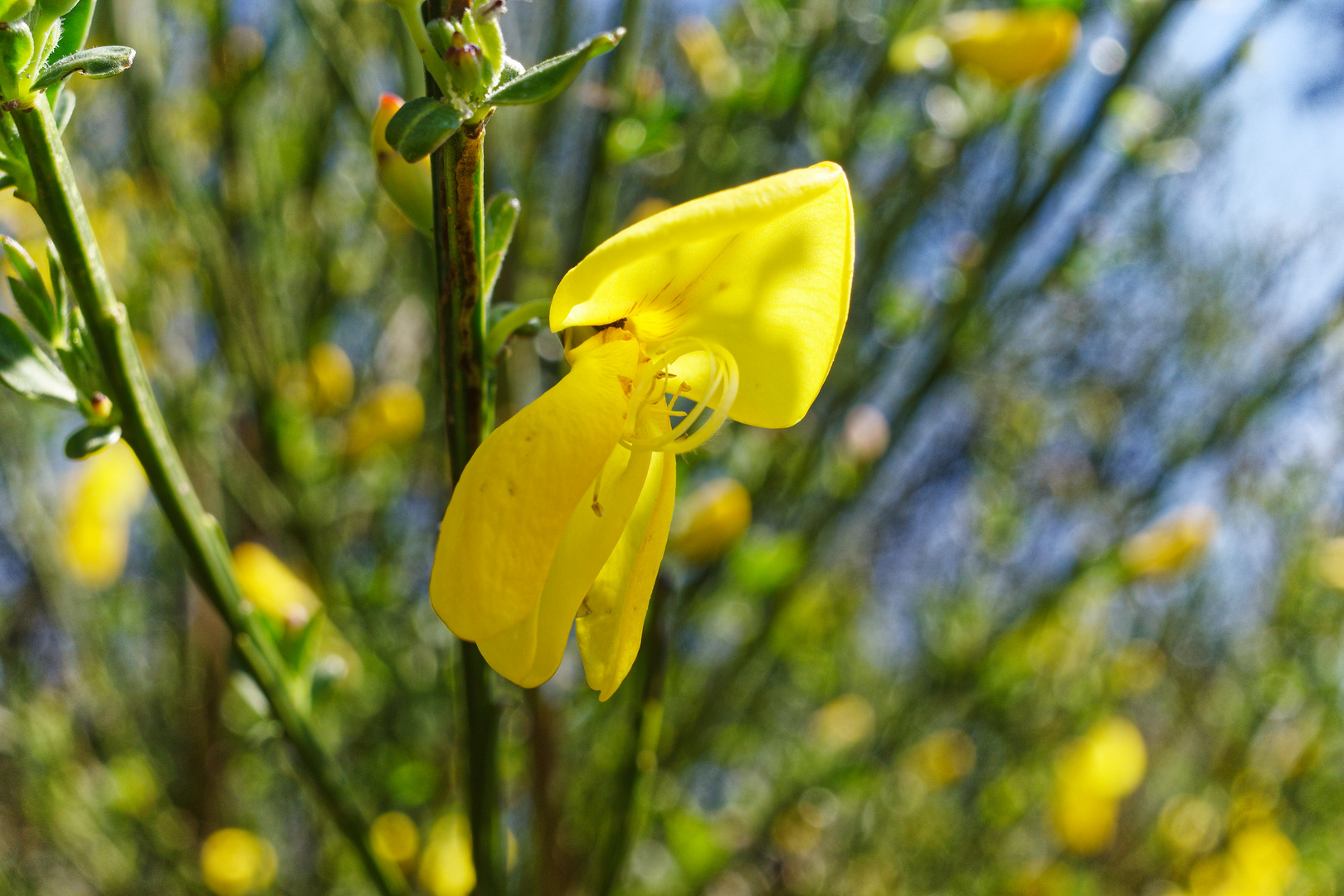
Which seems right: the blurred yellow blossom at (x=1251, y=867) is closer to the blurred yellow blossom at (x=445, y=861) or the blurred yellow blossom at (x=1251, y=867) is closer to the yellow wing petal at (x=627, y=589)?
the blurred yellow blossom at (x=445, y=861)

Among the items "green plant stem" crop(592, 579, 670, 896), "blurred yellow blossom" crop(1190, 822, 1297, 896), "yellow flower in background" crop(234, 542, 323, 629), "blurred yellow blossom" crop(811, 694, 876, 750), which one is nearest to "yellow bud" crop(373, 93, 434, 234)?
"green plant stem" crop(592, 579, 670, 896)

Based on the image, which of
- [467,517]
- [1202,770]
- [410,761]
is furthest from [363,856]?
[1202,770]

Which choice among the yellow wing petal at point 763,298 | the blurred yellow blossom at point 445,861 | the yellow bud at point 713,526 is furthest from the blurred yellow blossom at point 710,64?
the blurred yellow blossom at point 445,861

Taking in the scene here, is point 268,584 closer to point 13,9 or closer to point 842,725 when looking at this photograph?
point 13,9

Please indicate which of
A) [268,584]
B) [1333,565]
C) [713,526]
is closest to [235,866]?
[268,584]

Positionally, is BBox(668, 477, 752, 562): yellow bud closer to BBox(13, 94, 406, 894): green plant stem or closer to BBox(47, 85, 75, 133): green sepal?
BBox(13, 94, 406, 894): green plant stem

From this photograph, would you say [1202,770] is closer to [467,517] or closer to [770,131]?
[770,131]
